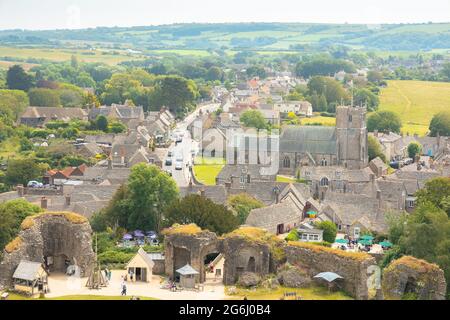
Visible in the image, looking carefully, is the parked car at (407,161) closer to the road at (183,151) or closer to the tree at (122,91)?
the road at (183,151)

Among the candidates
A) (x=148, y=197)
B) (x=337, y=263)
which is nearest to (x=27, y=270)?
(x=337, y=263)

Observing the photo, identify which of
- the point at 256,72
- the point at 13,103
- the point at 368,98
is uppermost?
the point at 13,103

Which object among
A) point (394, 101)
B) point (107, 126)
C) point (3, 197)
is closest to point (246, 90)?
point (394, 101)

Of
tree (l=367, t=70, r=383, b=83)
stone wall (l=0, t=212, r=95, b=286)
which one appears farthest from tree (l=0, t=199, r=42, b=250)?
tree (l=367, t=70, r=383, b=83)

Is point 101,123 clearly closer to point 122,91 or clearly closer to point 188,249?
point 122,91

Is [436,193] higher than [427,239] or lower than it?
lower
